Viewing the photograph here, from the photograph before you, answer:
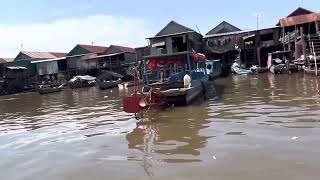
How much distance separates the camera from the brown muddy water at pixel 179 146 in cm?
729

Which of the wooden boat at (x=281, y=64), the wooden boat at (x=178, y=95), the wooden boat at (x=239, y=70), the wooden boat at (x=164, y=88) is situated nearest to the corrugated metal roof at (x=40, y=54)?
the wooden boat at (x=239, y=70)

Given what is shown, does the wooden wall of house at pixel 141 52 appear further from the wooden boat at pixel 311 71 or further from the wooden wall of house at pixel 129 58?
the wooden boat at pixel 311 71

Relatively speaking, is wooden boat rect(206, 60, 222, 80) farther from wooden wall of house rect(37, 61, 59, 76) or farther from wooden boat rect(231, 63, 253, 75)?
wooden wall of house rect(37, 61, 59, 76)

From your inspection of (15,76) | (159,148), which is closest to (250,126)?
(159,148)

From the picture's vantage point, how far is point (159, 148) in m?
9.37

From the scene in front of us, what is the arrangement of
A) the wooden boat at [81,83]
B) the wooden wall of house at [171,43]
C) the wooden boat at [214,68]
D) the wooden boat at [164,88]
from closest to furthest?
the wooden boat at [164,88] → the wooden boat at [214,68] → the wooden wall of house at [171,43] → the wooden boat at [81,83]

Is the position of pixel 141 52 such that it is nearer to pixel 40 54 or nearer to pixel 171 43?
pixel 171 43

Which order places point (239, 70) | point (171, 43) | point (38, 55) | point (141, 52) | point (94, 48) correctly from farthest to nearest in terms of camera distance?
1. point (38, 55)
2. point (94, 48)
3. point (141, 52)
4. point (171, 43)
5. point (239, 70)

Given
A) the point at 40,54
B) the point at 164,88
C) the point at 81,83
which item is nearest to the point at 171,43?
the point at 81,83

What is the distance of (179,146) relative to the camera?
9359mm

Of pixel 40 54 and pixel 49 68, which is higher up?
pixel 40 54

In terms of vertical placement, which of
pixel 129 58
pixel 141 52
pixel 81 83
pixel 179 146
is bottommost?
pixel 179 146

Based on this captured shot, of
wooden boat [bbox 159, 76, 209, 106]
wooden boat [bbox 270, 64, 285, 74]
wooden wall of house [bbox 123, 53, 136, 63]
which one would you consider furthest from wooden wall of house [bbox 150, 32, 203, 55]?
wooden boat [bbox 159, 76, 209, 106]

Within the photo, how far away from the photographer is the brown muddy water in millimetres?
7289
